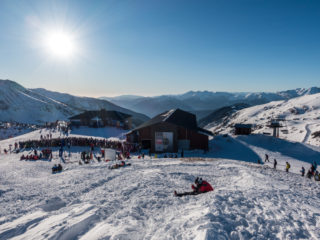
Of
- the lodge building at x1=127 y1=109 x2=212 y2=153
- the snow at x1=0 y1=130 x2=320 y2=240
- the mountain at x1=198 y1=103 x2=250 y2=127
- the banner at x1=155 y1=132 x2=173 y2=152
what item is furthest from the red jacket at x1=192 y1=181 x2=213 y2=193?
the mountain at x1=198 y1=103 x2=250 y2=127

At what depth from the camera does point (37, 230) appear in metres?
7.04

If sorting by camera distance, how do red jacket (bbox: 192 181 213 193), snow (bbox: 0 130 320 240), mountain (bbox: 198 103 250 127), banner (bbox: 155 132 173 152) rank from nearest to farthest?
snow (bbox: 0 130 320 240), red jacket (bbox: 192 181 213 193), banner (bbox: 155 132 173 152), mountain (bbox: 198 103 250 127)

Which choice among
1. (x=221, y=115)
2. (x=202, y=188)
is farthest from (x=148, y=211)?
(x=221, y=115)

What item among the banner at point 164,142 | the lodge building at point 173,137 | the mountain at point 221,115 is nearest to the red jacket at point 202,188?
the lodge building at point 173,137

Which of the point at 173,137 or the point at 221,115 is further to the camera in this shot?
the point at 221,115

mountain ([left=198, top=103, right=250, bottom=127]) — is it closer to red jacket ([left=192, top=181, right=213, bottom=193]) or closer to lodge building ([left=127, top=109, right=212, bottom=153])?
lodge building ([left=127, top=109, right=212, bottom=153])

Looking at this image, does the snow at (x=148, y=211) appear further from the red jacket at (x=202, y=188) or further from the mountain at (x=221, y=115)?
the mountain at (x=221, y=115)

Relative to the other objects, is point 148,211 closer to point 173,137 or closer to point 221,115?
point 173,137

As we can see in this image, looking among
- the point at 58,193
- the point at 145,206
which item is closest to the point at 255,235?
the point at 145,206

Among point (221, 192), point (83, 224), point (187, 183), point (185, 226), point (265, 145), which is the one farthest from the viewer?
point (265, 145)

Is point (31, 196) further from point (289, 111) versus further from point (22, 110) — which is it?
point (22, 110)

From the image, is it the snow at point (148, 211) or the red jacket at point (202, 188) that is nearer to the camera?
the snow at point (148, 211)

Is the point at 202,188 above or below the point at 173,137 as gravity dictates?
below

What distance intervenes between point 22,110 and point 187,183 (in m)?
135
